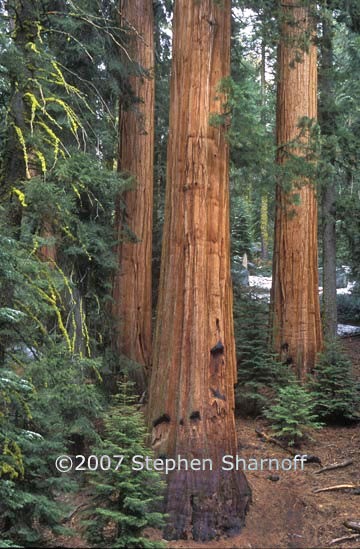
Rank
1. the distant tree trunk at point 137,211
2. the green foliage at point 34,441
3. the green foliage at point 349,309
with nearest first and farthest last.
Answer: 1. the green foliage at point 34,441
2. the distant tree trunk at point 137,211
3. the green foliage at point 349,309

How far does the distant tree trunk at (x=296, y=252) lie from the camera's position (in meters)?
9.32

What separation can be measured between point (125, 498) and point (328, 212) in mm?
9866

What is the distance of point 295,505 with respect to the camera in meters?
5.77

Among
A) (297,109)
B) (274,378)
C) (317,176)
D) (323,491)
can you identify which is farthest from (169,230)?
(297,109)

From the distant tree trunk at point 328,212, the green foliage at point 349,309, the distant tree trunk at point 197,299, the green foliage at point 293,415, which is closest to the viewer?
the distant tree trunk at point 197,299

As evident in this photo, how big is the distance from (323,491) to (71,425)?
296cm

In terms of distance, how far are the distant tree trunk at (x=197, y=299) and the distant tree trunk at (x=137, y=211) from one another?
3.76m

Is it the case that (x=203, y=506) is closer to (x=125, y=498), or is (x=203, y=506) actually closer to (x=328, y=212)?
(x=125, y=498)

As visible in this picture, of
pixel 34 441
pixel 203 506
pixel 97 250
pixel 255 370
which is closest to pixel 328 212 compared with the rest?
pixel 255 370

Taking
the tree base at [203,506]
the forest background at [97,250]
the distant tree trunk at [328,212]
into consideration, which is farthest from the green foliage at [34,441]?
the distant tree trunk at [328,212]

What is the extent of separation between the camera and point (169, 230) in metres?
5.71

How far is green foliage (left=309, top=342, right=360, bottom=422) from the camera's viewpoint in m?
8.66

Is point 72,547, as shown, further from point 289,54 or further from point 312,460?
point 289,54

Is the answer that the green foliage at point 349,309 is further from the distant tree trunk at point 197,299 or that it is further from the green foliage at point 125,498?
the green foliage at point 125,498
